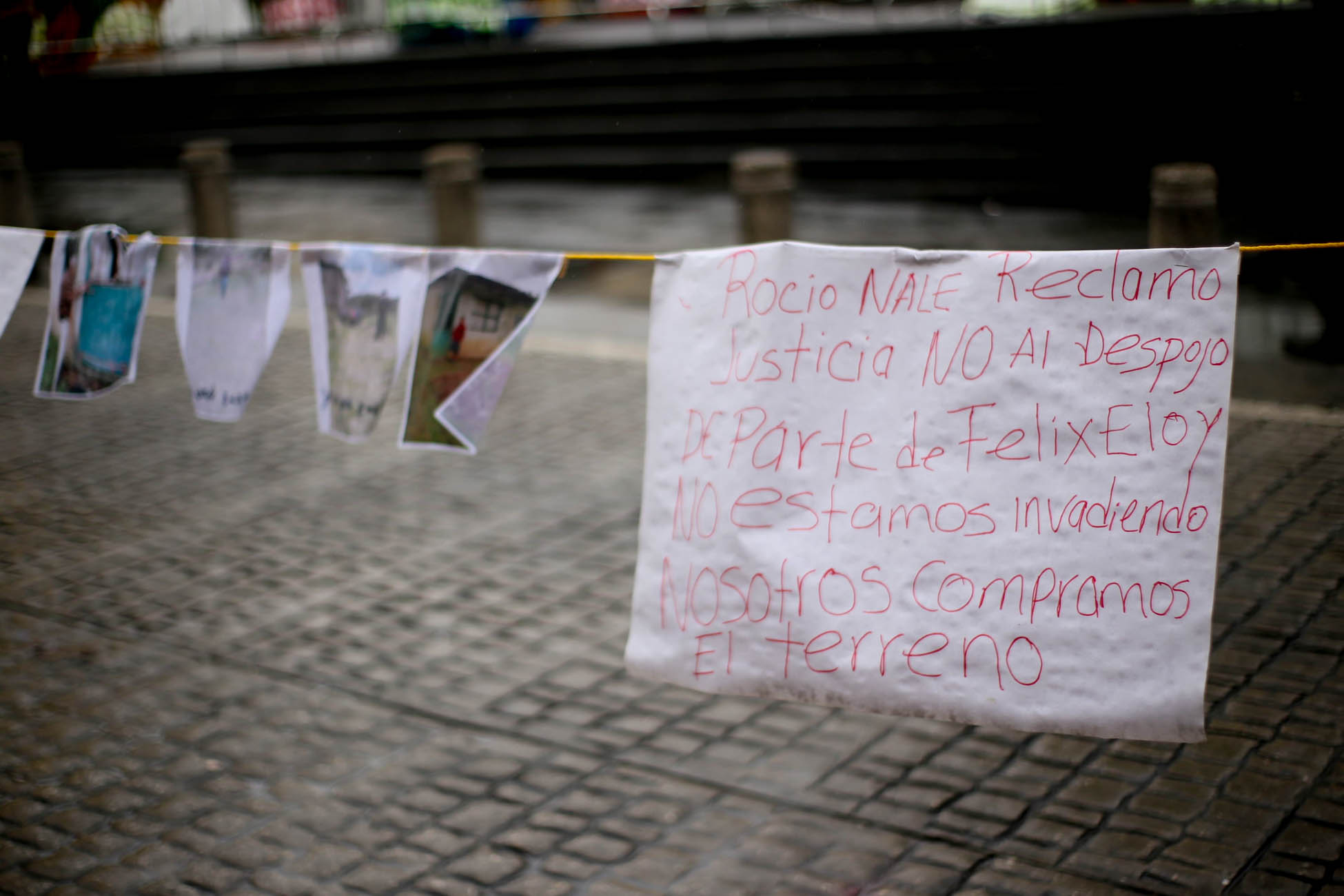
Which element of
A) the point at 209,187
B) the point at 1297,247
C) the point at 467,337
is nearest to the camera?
the point at 1297,247

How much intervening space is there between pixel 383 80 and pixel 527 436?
11975 millimetres

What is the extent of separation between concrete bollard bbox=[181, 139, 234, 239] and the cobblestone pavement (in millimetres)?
6608

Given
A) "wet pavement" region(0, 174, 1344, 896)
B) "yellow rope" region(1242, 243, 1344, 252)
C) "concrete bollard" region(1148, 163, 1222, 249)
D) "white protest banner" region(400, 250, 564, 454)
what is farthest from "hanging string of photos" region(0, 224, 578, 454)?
"concrete bollard" region(1148, 163, 1222, 249)

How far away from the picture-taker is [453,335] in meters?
3.62

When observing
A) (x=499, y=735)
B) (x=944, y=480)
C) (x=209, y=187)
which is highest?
(x=209, y=187)

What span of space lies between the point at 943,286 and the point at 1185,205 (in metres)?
5.00

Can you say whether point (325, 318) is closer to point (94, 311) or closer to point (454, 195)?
point (94, 311)

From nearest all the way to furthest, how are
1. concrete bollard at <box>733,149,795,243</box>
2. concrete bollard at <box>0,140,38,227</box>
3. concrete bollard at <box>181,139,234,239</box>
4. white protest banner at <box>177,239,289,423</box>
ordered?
white protest banner at <box>177,239,289,423</box>, concrete bollard at <box>733,149,795,243</box>, concrete bollard at <box>0,140,38,227</box>, concrete bollard at <box>181,139,234,239</box>

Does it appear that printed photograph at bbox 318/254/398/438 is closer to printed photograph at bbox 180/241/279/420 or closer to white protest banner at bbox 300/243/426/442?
white protest banner at bbox 300/243/426/442

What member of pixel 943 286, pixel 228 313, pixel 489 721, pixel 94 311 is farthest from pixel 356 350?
pixel 943 286

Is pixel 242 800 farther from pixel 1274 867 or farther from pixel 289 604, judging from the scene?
pixel 1274 867

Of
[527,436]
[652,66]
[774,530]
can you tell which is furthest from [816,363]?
[652,66]

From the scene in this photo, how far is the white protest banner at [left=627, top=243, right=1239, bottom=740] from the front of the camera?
2.78 metres

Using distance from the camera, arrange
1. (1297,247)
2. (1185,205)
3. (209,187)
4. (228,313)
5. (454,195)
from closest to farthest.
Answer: (1297,247) < (228,313) < (1185,205) < (454,195) < (209,187)
